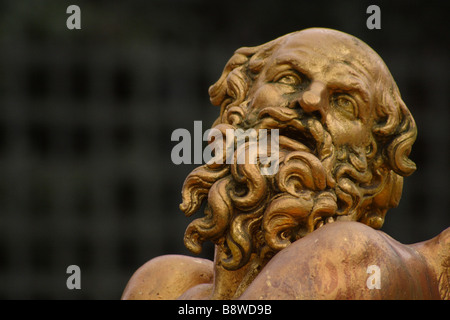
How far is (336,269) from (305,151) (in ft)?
1.06

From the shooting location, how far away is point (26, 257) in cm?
530

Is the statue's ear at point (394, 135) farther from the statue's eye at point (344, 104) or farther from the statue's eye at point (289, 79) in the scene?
the statue's eye at point (289, 79)

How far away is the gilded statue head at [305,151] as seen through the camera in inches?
84.4

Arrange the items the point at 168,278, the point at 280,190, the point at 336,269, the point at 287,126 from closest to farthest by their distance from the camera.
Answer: the point at 336,269
the point at 280,190
the point at 287,126
the point at 168,278

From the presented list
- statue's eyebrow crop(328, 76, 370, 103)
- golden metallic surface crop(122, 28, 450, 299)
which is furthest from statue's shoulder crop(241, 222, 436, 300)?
statue's eyebrow crop(328, 76, 370, 103)

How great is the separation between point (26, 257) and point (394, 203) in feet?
10.8

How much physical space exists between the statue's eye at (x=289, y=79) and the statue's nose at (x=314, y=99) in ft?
0.21

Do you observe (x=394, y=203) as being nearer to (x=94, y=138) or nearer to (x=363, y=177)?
(x=363, y=177)

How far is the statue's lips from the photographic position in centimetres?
222

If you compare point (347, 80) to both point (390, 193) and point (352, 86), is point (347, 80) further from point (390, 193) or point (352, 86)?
point (390, 193)

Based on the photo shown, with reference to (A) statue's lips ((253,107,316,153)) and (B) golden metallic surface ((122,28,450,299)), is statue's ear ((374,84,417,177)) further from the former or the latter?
(A) statue's lips ((253,107,316,153))

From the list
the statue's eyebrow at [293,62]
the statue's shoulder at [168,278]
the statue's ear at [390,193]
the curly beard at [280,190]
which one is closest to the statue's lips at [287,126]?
the curly beard at [280,190]

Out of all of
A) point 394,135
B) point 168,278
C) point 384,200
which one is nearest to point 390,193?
point 384,200

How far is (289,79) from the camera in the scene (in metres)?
2.29
